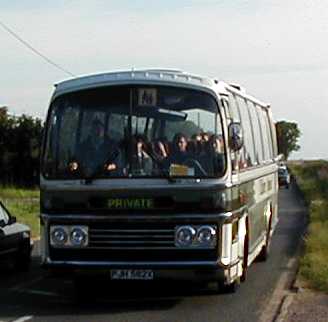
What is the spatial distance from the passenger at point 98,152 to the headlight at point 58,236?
2.77ft

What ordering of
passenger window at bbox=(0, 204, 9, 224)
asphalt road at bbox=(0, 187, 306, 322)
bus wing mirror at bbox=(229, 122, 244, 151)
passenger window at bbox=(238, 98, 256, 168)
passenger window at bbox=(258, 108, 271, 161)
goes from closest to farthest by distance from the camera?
asphalt road at bbox=(0, 187, 306, 322) < bus wing mirror at bbox=(229, 122, 244, 151) < passenger window at bbox=(238, 98, 256, 168) < passenger window at bbox=(0, 204, 9, 224) < passenger window at bbox=(258, 108, 271, 161)

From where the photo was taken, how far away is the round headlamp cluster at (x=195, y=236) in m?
13.3

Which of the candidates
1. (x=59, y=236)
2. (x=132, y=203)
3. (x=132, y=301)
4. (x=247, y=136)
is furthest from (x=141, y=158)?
(x=247, y=136)

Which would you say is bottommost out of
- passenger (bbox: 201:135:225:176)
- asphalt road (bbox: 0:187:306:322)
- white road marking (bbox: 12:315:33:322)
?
asphalt road (bbox: 0:187:306:322)

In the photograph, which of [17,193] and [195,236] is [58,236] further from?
[17,193]

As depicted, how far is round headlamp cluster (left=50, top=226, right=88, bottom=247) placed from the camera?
1345 centimetres

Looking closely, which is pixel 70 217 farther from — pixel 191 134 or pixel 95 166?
pixel 191 134

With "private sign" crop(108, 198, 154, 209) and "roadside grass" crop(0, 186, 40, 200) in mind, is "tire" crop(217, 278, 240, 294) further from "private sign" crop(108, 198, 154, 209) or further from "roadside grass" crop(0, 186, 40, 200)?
"roadside grass" crop(0, 186, 40, 200)

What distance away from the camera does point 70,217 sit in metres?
13.5

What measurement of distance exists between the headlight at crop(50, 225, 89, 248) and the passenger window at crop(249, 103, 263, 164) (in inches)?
201

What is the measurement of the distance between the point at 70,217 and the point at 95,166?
0.71m

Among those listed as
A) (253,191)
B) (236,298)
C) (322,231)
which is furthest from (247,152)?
(322,231)

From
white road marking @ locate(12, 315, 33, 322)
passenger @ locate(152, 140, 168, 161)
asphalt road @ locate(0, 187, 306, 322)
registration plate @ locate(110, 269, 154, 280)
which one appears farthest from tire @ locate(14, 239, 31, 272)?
passenger @ locate(152, 140, 168, 161)

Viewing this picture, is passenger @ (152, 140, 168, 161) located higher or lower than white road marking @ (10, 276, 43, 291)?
higher
